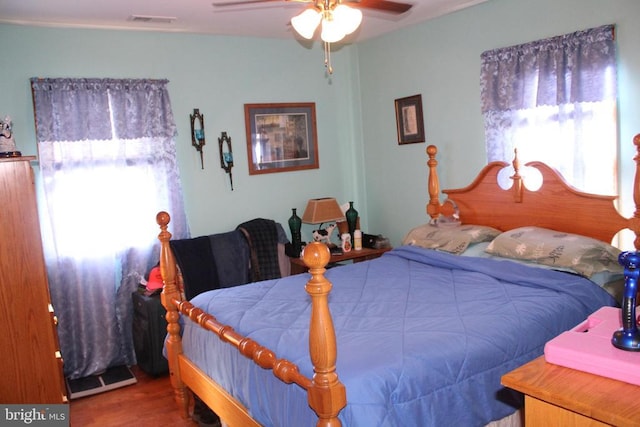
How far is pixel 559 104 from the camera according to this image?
3.41 m

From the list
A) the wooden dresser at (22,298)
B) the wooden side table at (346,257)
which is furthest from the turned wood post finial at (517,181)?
A: the wooden dresser at (22,298)

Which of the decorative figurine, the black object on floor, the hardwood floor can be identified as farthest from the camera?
the black object on floor

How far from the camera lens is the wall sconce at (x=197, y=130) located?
4.41 meters

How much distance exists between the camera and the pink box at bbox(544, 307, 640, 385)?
1296 mm

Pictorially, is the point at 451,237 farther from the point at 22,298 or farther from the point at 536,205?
the point at 22,298

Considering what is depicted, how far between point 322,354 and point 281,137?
10.7 feet

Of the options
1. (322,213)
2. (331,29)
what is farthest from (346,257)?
(331,29)

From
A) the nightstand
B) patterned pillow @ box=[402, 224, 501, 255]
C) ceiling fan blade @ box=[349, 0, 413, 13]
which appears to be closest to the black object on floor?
patterned pillow @ box=[402, 224, 501, 255]

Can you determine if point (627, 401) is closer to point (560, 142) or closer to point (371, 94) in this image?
point (560, 142)

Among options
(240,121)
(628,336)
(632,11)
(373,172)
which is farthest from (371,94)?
(628,336)

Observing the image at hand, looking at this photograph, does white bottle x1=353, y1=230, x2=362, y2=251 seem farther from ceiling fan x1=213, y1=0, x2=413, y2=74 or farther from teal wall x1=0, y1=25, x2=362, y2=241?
ceiling fan x1=213, y1=0, x2=413, y2=74

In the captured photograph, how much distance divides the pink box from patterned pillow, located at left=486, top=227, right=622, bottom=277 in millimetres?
1476

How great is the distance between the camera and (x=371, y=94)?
5027mm

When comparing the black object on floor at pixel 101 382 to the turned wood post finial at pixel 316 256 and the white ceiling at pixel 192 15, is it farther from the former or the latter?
the turned wood post finial at pixel 316 256
